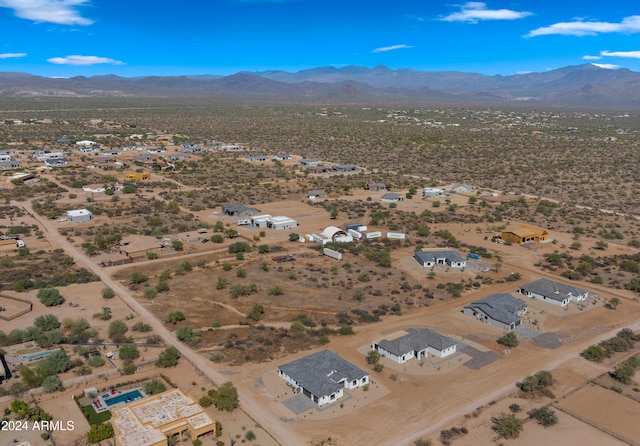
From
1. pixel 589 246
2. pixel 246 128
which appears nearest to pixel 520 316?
pixel 589 246

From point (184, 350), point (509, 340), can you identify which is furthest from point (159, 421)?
point (509, 340)

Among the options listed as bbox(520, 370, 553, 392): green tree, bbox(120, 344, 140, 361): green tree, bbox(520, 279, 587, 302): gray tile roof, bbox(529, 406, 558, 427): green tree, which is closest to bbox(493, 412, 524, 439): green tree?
bbox(529, 406, 558, 427): green tree

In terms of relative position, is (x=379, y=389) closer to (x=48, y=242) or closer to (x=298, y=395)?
(x=298, y=395)

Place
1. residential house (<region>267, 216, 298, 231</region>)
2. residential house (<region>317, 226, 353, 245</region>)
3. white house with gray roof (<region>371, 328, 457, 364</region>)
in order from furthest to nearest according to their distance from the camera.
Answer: residential house (<region>267, 216, 298, 231</region>) → residential house (<region>317, 226, 353, 245</region>) → white house with gray roof (<region>371, 328, 457, 364</region>)

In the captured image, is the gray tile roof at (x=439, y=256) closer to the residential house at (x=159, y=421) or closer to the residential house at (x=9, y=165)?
the residential house at (x=159, y=421)

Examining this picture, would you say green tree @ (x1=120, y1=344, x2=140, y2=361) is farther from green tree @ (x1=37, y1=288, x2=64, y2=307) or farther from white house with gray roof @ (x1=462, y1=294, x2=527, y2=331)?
white house with gray roof @ (x1=462, y1=294, x2=527, y2=331)
